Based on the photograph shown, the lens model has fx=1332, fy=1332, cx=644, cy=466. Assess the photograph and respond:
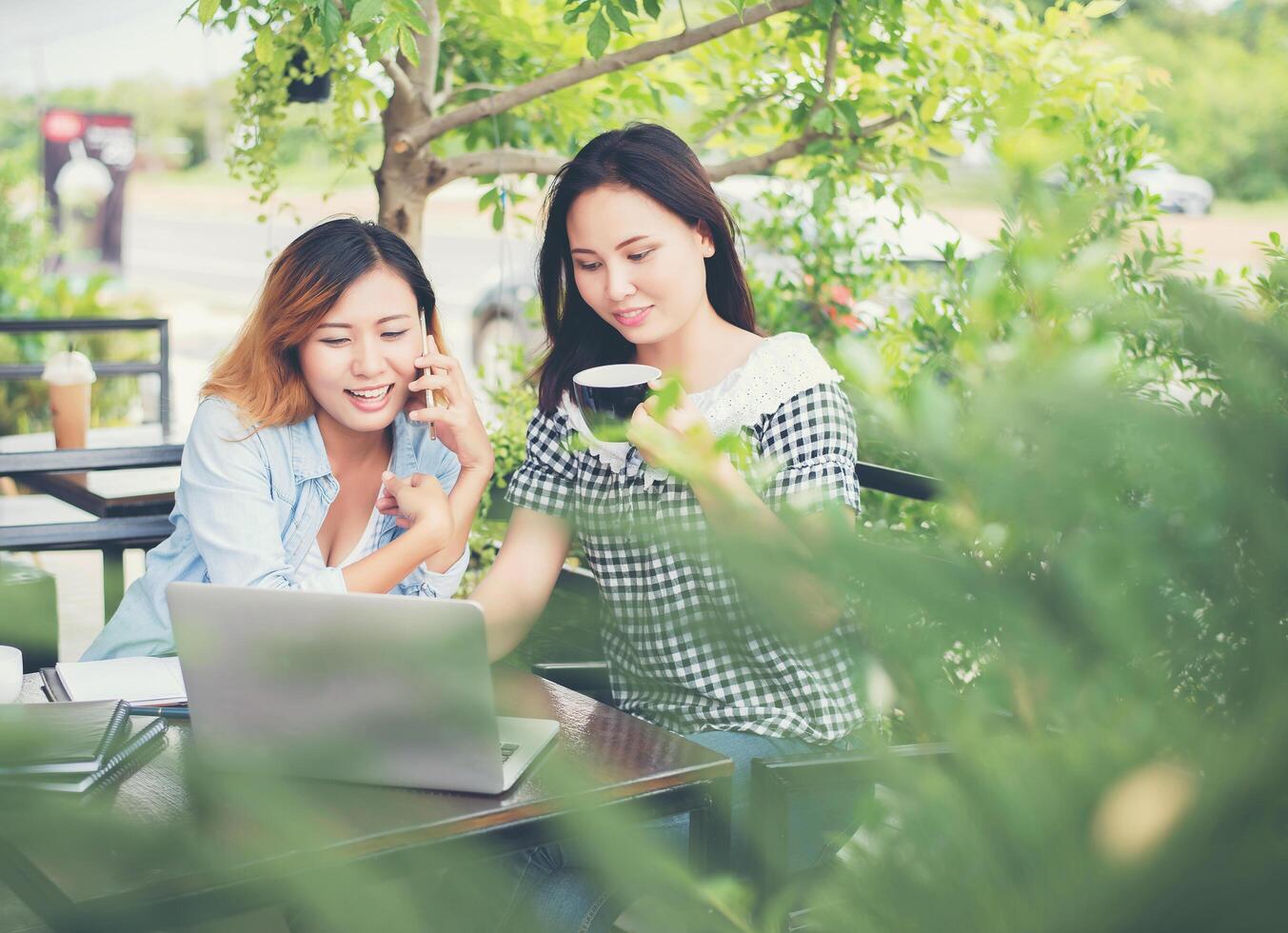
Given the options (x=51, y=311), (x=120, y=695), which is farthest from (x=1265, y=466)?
(x=51, y=311)

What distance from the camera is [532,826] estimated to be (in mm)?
1333

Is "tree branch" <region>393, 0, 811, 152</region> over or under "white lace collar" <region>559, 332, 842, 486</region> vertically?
over

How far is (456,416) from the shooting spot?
7.21 ft

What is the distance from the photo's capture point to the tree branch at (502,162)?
2891mm

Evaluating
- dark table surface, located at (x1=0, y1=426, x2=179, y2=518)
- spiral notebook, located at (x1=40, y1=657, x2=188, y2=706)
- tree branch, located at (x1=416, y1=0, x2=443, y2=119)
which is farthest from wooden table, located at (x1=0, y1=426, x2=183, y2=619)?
tree branch, located at (x1=416, y1=0, x2=443, y2=119)

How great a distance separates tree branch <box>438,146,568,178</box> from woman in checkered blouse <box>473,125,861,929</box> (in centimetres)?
64

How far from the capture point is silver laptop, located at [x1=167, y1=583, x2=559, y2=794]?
663 millimetres

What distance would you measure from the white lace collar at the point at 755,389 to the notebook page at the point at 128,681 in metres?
0.70

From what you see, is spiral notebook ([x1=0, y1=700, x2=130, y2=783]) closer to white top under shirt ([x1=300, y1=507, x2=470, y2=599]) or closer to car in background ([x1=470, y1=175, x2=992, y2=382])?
car in background ([x1=470, y1=175, x2=992, y2=382])

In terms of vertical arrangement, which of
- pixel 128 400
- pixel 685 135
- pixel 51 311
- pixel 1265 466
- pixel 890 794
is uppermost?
pixel 685 135

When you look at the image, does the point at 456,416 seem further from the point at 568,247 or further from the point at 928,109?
the point at 928,109

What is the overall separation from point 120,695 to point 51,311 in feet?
18.5

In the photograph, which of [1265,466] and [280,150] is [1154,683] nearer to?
[1265,466]

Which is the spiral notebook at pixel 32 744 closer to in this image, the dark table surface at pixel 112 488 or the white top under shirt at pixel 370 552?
the white top under shirt at pixel 370 552
